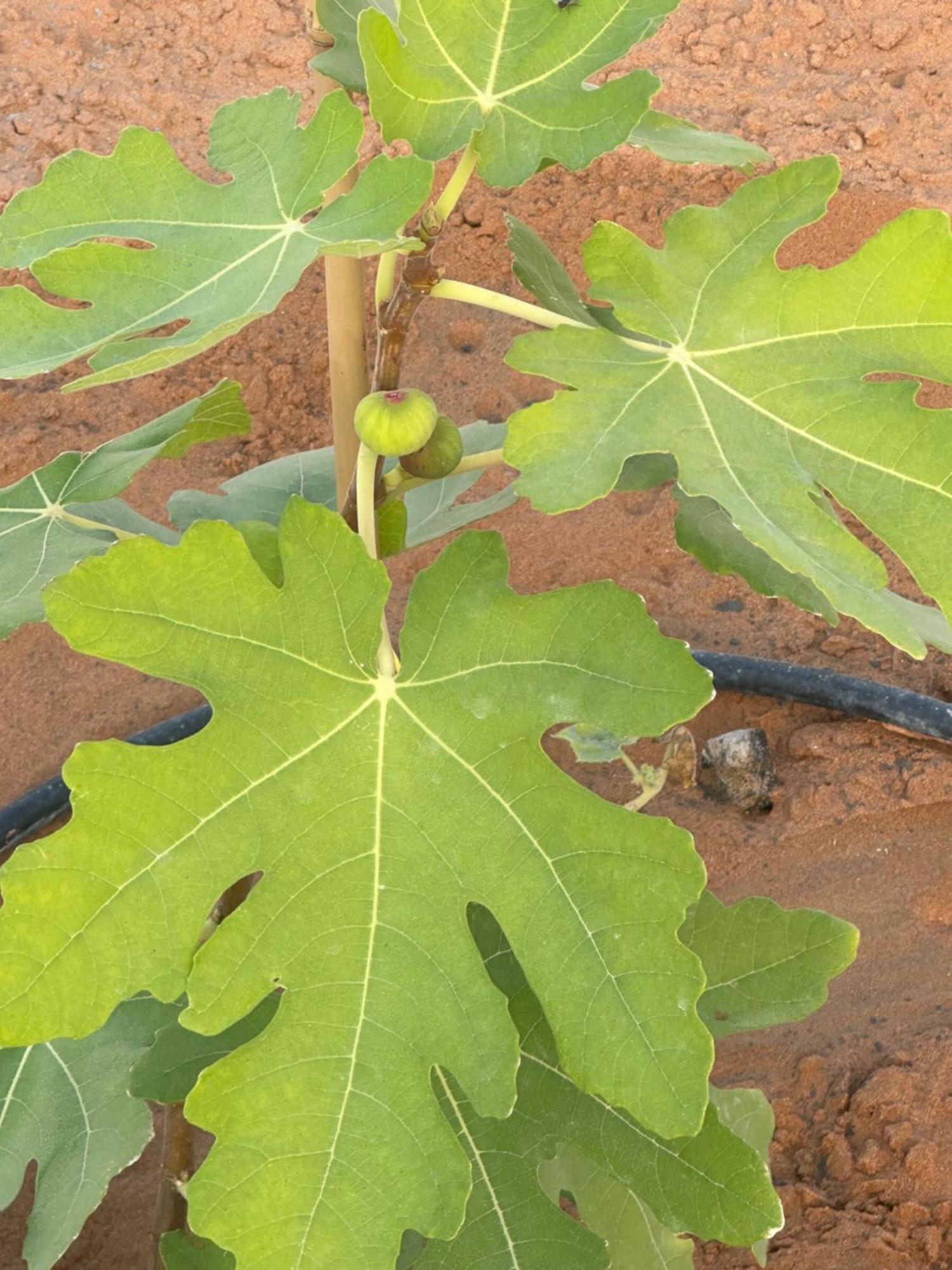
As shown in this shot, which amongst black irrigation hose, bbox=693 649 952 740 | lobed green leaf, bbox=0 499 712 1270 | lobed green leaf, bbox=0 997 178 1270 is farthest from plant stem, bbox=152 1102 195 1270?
black irrigation hose, bbox=693 649 952 740

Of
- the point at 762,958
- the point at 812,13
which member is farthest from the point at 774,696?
the point at 812,13

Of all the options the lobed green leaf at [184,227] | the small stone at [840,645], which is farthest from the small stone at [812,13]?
the lobed green leaf at [184,227]

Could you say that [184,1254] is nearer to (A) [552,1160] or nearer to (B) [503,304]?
(A) [552,1160]

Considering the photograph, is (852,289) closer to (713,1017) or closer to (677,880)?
(677,880)

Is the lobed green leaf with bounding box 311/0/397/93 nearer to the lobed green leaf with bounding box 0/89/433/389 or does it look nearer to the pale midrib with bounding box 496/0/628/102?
the lobed green leaf with bounding box 0/89/433/389

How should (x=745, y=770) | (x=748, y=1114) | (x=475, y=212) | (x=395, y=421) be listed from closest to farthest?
(x=395, y=421) < (x=748, y=1114) < (x=745, y=770) < (x=475, y=212)

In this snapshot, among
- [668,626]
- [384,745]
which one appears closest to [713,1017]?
[384,745]
